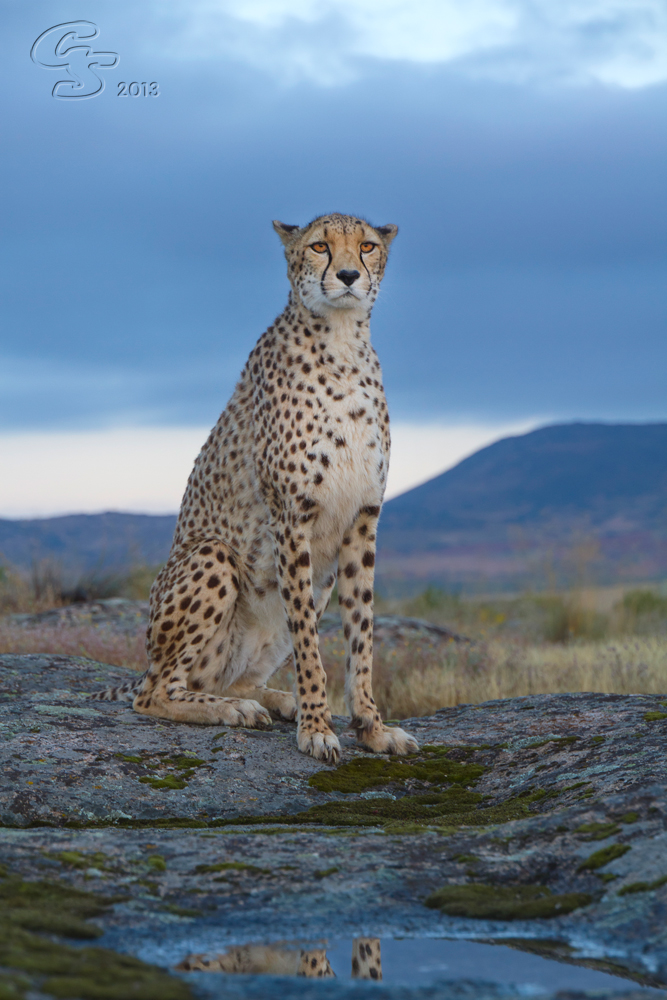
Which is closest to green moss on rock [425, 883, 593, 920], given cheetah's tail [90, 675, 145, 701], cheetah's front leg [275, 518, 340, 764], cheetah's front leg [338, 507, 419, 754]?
cheetah's front leg [275, 518, 340, 764]

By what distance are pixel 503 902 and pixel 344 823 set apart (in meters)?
1.13

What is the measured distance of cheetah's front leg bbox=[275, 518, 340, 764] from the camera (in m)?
4.49

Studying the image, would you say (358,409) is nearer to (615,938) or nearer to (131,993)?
(615,938)

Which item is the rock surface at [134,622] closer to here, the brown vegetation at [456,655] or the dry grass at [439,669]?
the brown vegetation at [456,655]

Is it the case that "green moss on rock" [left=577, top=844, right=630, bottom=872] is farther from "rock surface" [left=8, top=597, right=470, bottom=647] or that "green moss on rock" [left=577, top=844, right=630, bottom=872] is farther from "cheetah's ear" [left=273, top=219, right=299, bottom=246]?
"rock surface" [left=8, top=597, right=470, bottom=647]

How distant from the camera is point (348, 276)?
4652 mm

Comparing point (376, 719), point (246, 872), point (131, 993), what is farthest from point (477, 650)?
point (131, 993)

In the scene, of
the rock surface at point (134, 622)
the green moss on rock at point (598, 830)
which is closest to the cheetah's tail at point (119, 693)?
the green moss on rock at point (598, 830)

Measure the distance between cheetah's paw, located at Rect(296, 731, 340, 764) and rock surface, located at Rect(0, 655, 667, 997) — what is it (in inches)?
2.6

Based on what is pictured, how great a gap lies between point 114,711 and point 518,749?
191cm

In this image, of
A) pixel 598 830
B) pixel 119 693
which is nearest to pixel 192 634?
pixel 119 693

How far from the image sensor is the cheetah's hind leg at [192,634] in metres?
4.86

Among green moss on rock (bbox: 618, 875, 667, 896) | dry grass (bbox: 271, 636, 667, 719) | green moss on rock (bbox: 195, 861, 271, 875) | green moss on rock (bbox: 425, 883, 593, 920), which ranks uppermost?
green moss on rock (bbox: 618, 875, 667, 896)

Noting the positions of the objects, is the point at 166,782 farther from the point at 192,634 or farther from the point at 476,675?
the point at 476,675
